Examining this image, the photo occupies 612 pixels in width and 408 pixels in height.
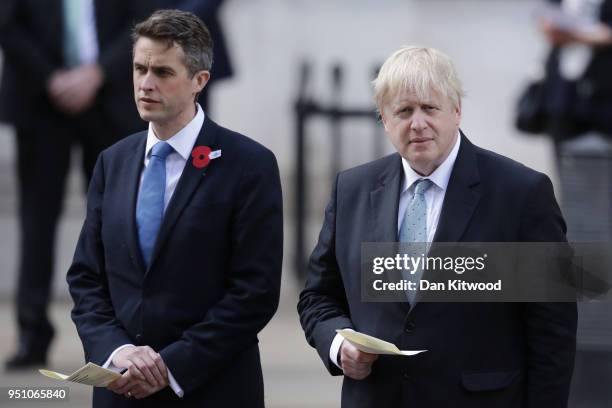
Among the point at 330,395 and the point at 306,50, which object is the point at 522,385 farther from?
the point at 306,50

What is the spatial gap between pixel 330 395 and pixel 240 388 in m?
2.44

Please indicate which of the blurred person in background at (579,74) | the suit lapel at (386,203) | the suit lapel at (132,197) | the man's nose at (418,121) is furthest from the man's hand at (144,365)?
the blurred person in background at (579,74)

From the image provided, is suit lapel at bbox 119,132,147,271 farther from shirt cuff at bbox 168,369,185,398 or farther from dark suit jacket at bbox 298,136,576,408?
dark suit jacket at bbox 298,136,576,408

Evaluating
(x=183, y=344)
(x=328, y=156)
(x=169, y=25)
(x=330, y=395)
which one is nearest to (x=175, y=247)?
(x=183, y=344)

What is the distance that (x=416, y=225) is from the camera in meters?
4.12

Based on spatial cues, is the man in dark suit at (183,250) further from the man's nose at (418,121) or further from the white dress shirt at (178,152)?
the man's nose at (418,121)

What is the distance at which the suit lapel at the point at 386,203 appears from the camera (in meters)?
4.12

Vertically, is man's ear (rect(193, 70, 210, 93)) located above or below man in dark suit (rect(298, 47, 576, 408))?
above

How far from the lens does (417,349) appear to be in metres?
4.05

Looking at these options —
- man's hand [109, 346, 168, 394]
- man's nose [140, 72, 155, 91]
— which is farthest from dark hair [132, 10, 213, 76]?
man's hand [109, 346, 168, 394]

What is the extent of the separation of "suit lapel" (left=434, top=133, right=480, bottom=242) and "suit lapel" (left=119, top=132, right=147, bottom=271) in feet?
2.79

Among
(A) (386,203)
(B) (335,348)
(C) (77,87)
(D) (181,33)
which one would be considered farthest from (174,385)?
(C) (77,87)

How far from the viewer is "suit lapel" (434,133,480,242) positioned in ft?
13.3

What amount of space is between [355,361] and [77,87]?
3333mm
